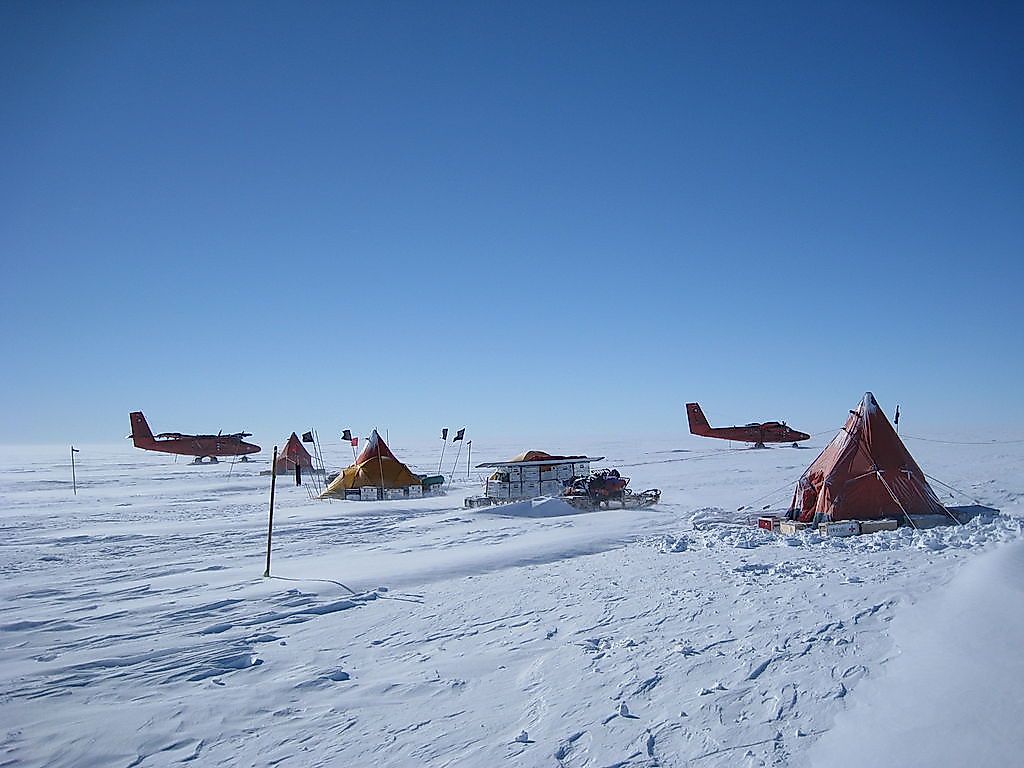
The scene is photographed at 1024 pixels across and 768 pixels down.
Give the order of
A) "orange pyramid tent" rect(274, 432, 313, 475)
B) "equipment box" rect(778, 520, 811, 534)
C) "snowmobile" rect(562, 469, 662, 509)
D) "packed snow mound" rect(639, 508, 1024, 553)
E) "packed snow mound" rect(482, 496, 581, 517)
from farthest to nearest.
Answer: "orange pyramid tent" rect(274, 432, 313, 475) < "snowmobile" rect(562, 469, 662, 509) < "packed snow mound" rect(482, 496, 581, 517) < "equipment box" rect(778, 520, 811, 534) < "packed snow mound" rect(639, 508, 1024, 553)

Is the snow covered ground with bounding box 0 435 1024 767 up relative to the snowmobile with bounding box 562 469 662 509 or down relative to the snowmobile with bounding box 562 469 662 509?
down

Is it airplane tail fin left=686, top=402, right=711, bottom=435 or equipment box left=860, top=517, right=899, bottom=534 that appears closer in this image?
equipment box left=860, top=517, right=899, bottom=534

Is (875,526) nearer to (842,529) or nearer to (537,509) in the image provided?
(842,529)

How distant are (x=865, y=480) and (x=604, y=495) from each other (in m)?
7.91

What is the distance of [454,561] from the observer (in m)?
12.0

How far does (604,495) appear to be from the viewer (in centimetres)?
2038

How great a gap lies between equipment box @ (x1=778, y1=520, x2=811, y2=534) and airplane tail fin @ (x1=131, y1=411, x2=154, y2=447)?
55088mm

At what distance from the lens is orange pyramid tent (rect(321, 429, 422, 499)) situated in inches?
986

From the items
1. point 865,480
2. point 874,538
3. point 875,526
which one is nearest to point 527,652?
point 874,538

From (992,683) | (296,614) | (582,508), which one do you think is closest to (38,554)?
(296,614)

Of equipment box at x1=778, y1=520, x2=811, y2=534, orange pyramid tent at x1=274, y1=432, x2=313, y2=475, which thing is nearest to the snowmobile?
equipment box at x1=778, y1=520, x2=811, y2=534

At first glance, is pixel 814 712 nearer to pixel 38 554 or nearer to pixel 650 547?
pixel 650 547

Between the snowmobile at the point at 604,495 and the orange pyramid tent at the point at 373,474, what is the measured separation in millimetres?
7537

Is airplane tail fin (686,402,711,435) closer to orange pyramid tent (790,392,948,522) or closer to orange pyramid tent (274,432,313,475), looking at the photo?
orange pyramid tent (274,432,313,475)
